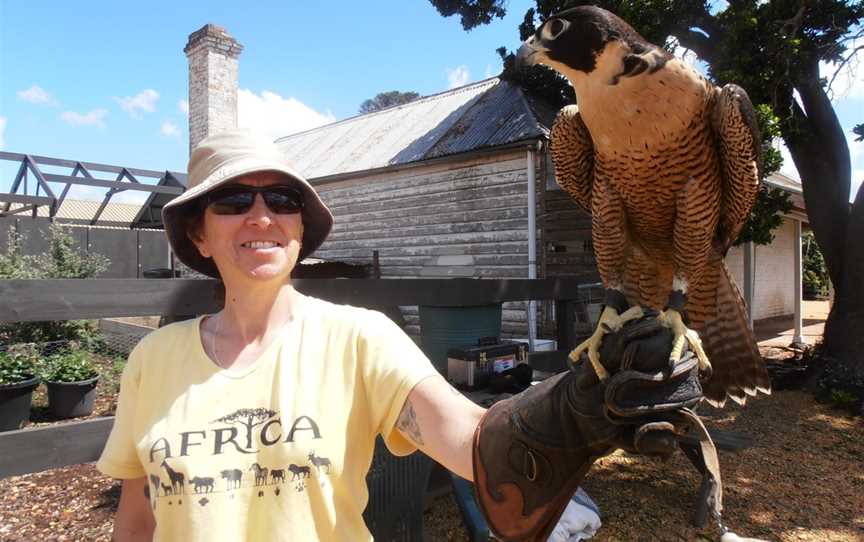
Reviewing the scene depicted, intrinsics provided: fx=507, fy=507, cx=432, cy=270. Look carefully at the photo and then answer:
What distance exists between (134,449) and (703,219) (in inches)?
97.2

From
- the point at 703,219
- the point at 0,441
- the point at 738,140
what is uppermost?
the point at 738,140

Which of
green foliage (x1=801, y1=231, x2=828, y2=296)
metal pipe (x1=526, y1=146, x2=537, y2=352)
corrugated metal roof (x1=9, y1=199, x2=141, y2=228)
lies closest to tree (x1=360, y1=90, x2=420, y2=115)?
corrugated metal roof (x1=9, y1=199, x2=141, y2=228)

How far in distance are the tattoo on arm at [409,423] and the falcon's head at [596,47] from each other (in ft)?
6.22

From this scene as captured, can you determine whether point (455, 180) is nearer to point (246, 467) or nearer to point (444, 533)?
point (444, 533)

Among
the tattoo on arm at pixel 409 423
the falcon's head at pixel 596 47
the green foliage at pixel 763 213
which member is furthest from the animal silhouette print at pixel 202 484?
the green foliage at pixel 763 213

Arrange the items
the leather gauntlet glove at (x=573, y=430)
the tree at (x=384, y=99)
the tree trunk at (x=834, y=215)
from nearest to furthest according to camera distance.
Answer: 1. the leather gauntlet glove at (x=573, y=430)
2. the tree trunk at (x=834, y=215)
3. the tree at (x=384, y=99)

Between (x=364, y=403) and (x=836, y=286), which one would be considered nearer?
(x=364, y=403)

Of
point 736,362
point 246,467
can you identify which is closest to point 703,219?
point 736,362

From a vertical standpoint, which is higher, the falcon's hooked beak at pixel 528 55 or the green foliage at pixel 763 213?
the falcon's hooked beak at pixel 528 55

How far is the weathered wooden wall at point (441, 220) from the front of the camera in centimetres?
894

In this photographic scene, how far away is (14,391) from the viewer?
4.41 metres

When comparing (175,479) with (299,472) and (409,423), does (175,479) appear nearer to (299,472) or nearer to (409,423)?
(299,472)

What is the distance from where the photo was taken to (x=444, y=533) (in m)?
3.12

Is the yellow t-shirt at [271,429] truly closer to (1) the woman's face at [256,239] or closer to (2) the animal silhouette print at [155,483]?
(2) the animal silhouette print at [155,483]
